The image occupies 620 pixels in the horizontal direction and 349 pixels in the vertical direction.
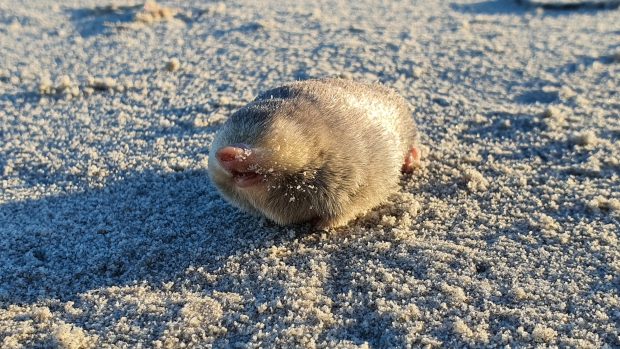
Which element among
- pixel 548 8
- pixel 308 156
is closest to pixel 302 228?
pixel 308 156

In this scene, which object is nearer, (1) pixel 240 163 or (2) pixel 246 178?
(1) pixel 240 163

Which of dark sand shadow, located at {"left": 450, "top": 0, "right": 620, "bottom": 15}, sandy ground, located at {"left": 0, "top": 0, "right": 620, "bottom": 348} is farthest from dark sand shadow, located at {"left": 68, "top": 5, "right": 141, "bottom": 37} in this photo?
dark sand shadow, located at {"left": 450, "top": 0, "right": 620, "bottom": 15}

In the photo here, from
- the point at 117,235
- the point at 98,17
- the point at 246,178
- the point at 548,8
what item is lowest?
the point at 117,235

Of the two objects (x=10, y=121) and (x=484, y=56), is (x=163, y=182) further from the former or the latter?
(x=484, y=56)

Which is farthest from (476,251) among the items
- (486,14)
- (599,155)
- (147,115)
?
(486,14)

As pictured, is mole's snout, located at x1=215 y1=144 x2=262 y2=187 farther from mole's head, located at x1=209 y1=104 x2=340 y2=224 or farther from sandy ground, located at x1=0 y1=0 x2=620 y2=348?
sandy ground, located at x1=0 y1=0 x2=620 y2=348

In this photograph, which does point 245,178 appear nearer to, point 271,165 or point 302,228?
point 271,165

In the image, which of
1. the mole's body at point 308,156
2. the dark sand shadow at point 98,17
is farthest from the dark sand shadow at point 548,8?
the mole's body at point 308,156
